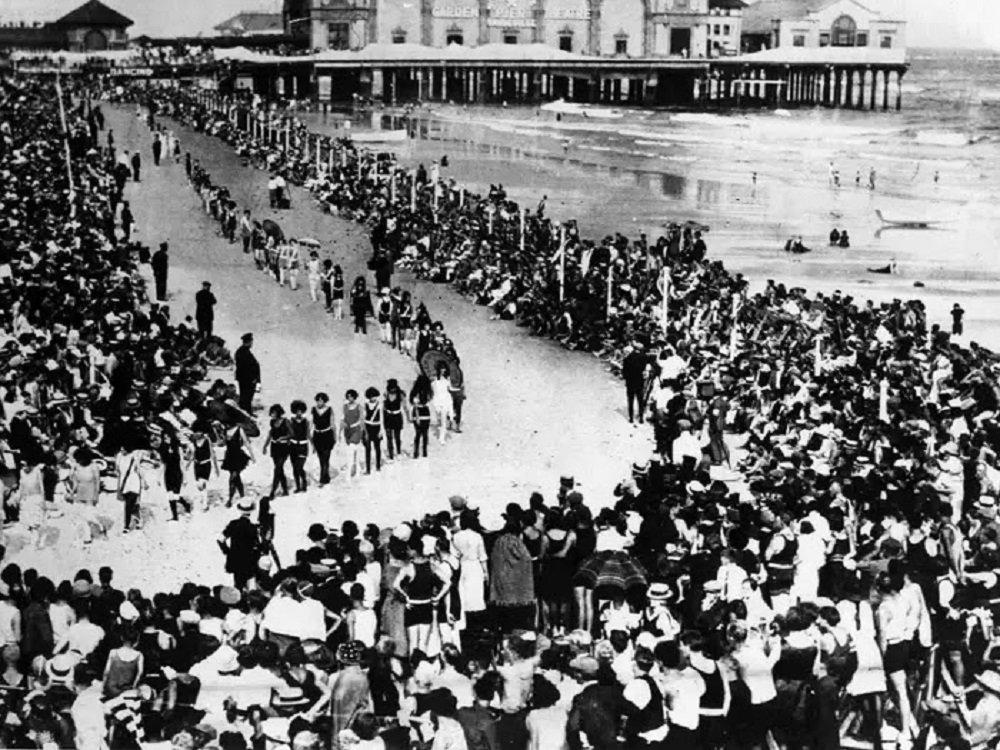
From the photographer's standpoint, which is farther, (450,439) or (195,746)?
(450,439)

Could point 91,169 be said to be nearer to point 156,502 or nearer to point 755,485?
point 156,502

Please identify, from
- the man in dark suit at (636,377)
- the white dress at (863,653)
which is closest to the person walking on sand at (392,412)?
the man in dark suit at (636,377)

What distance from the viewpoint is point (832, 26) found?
82312 millimetres

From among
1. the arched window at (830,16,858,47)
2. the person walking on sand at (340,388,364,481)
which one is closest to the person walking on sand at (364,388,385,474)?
the person walking on sand at (340,388,364,481)

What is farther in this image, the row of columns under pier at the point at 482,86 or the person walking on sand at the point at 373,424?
the row of columns under pier at the point at 482,86

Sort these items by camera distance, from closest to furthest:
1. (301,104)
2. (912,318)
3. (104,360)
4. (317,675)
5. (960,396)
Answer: (317,675)
(960,396)
(104,360)
(912,318)
(301,104)

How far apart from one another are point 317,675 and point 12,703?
1766 millimetres

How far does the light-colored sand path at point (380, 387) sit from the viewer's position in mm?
11977

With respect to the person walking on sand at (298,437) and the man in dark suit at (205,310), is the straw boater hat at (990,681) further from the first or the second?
the man in dark suit at (205,310)

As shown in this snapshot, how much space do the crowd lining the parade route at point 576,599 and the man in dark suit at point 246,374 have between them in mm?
1067

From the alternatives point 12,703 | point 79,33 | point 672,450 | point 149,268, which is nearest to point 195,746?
point 12,703

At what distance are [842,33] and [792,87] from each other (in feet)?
20.7

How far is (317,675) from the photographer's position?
24.6ft

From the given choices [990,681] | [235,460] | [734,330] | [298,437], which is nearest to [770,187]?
[734,330]
